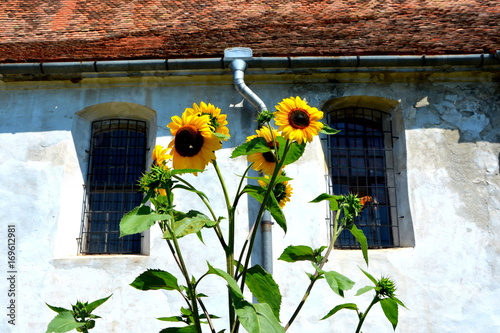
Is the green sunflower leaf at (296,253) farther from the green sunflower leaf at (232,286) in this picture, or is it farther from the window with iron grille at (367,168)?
the window with iron grille at (367,168)

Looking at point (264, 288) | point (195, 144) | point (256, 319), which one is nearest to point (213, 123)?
point (195, 144)

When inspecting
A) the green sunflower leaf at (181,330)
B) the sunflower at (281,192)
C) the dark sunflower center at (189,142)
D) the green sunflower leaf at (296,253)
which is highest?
the dark sunflower center at (189,142)

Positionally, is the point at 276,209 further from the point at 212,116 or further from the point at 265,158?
the point at 212,116

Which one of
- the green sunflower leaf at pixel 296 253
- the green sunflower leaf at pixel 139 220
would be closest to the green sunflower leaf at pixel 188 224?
the green sunflower leaf at pixel 139 220

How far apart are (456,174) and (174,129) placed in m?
4.53

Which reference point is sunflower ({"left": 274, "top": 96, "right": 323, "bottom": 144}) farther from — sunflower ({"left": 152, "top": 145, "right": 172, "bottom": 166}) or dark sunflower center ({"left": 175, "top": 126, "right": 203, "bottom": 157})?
sunflower ({"left": 152, "top": 145, "right": 172, "bottom": 166})

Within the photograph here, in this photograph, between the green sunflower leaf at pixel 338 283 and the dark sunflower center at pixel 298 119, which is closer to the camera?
the green sunflower leaf at pixel 338 283

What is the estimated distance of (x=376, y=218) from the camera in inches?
288

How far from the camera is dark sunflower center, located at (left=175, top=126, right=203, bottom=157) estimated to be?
3.32 m

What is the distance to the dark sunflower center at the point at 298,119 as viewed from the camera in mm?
3297

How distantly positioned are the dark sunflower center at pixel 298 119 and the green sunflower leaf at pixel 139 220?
0.83 metres

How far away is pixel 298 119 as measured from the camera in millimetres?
3309

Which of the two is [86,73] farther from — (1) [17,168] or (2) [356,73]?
(2) [356,73]

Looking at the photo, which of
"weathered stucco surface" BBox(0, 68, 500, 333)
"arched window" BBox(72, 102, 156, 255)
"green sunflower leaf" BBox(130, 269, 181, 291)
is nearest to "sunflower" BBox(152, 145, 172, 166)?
"green sunflower leaf" BBox(130, 269, 181, 291)
